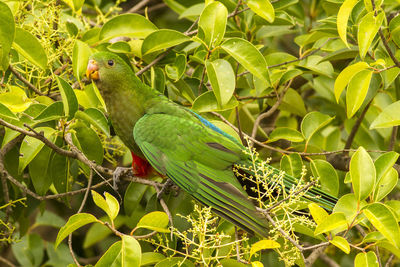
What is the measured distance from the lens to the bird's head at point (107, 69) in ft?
9.19

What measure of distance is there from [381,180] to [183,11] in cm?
184

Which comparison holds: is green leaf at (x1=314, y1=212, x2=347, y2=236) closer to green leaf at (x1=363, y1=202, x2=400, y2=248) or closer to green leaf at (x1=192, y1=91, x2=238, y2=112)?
green leaf at (x1=363, y1=202, x2=400, y2=248)

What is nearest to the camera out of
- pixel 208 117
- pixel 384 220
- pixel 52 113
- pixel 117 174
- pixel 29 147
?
pixel 384 220

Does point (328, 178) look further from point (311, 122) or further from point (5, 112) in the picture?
point (5, 112)

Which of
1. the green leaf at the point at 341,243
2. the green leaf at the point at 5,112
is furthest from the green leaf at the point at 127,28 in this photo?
the green leaf at the point at 341,243

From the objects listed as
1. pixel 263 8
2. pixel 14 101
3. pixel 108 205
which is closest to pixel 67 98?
pixel 14 101

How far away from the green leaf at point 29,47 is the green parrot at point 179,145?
17.2 inches

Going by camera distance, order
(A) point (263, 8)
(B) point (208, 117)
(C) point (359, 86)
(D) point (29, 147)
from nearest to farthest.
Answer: (C) point (359, 86)
(D) point (29, 147)
(A) point (263, 8)
(B) point (208, 117)

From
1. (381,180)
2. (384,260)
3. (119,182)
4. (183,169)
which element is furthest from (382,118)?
(384,260)

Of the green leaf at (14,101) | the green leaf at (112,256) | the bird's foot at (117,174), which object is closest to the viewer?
the green leaf at (112,256)

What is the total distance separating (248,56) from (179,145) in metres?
0.55

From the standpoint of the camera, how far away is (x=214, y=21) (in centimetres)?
250

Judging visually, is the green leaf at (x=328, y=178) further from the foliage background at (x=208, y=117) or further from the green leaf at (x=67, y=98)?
the green leaf at (x=67, y=98)

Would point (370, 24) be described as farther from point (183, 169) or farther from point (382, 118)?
point (183, 169)
